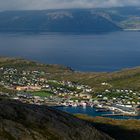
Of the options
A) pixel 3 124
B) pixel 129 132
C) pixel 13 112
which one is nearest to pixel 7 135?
pixel 3 124

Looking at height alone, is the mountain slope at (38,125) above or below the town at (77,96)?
above

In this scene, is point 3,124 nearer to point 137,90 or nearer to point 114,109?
point 114,109

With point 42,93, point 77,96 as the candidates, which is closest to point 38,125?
point 77,96

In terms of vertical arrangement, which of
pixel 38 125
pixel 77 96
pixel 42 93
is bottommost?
pixel 77 96

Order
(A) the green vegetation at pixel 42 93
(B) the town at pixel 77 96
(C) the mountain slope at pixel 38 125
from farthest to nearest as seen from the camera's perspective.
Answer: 1. (A) the green vegetation at pixel 42 93
2. (B) the town at pixel 77 96
3. (C) the mountain slope at pixel 38 125

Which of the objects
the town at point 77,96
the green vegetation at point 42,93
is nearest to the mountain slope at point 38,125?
the town at point 77,96

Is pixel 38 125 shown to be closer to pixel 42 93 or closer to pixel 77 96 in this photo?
pixel 77 96

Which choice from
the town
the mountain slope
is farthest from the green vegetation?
the mountain slope

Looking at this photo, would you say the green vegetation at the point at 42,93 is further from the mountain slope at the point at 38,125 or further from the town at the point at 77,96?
the mountain slope at the point at 38,125

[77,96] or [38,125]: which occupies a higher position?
[38,125]
